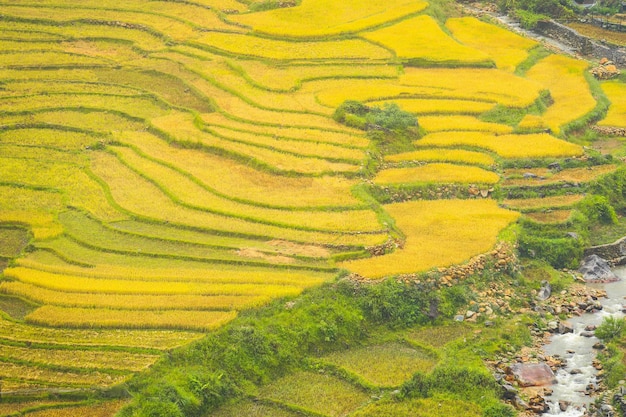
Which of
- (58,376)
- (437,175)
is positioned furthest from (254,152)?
(58,376)

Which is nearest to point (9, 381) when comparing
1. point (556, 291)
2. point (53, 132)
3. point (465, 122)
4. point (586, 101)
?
point (556, 291)

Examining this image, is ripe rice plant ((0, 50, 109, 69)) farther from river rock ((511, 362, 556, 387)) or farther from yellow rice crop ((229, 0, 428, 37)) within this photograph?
river rock ((511, 362, 556, 387))

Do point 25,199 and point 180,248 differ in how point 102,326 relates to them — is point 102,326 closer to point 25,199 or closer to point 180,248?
point 180,248

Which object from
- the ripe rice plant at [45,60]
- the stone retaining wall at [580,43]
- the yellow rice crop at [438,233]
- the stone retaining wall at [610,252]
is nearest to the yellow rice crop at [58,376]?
the yellow rice crop at [438,233]

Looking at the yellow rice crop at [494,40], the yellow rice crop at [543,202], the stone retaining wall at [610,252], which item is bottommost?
the stone retaining wall at [610,252]

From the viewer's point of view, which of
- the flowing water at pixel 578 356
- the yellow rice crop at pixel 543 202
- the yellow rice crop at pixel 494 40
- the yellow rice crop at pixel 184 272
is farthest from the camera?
the yellow rice crop at pixel 494 40

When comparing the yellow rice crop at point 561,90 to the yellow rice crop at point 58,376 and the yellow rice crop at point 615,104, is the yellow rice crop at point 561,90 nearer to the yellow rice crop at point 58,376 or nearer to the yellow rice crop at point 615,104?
the yellow rice crop at point 615,104
